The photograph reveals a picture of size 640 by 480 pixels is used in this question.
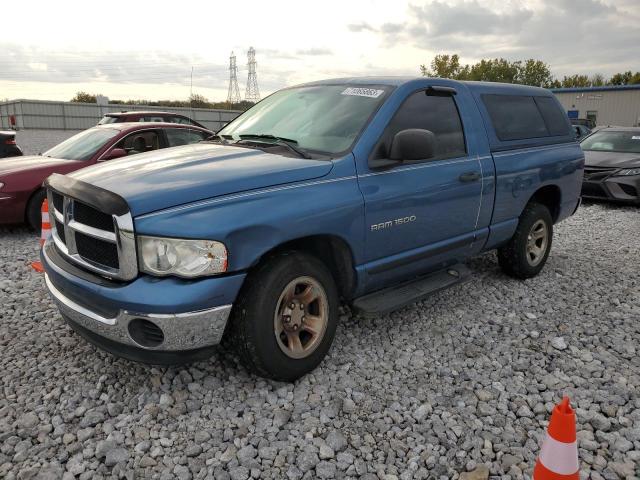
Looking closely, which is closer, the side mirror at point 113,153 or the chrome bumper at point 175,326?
the chrome bumper at point 175,326

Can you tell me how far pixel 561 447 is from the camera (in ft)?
6.11

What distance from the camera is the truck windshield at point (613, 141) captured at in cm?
1033

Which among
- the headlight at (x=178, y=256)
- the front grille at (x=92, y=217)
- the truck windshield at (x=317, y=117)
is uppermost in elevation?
the truck windshield at (x=317, y=117)

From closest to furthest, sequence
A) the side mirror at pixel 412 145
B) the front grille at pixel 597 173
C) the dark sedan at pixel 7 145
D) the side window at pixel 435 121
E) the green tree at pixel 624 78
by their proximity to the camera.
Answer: the side mirror at pixel 412 145
the side window at pixel 435 121
the dark sedan at pixel 7 145
the front grille at pixel 597 173
the green tree at pixel 624 78

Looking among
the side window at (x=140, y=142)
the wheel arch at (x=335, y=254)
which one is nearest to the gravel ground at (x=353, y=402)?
the wheel arch at (x=335, y=254)

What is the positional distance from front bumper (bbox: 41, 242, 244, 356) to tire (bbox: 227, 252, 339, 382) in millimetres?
141

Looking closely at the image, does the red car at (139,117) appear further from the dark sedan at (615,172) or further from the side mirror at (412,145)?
the side mirror at (412,145)

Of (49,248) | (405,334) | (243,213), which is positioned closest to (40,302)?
(49,248)

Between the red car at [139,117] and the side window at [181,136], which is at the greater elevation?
the red car at [139,117]

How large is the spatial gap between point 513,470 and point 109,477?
1.95 meters

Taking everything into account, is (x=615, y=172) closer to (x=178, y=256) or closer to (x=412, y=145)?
(x=412, y=145)

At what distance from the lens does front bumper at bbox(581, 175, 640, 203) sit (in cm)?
931

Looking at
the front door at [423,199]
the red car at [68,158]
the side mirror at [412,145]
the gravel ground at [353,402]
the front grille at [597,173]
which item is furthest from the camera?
A: the front grille at [597,173]

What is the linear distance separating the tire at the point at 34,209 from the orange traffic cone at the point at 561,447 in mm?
6769
